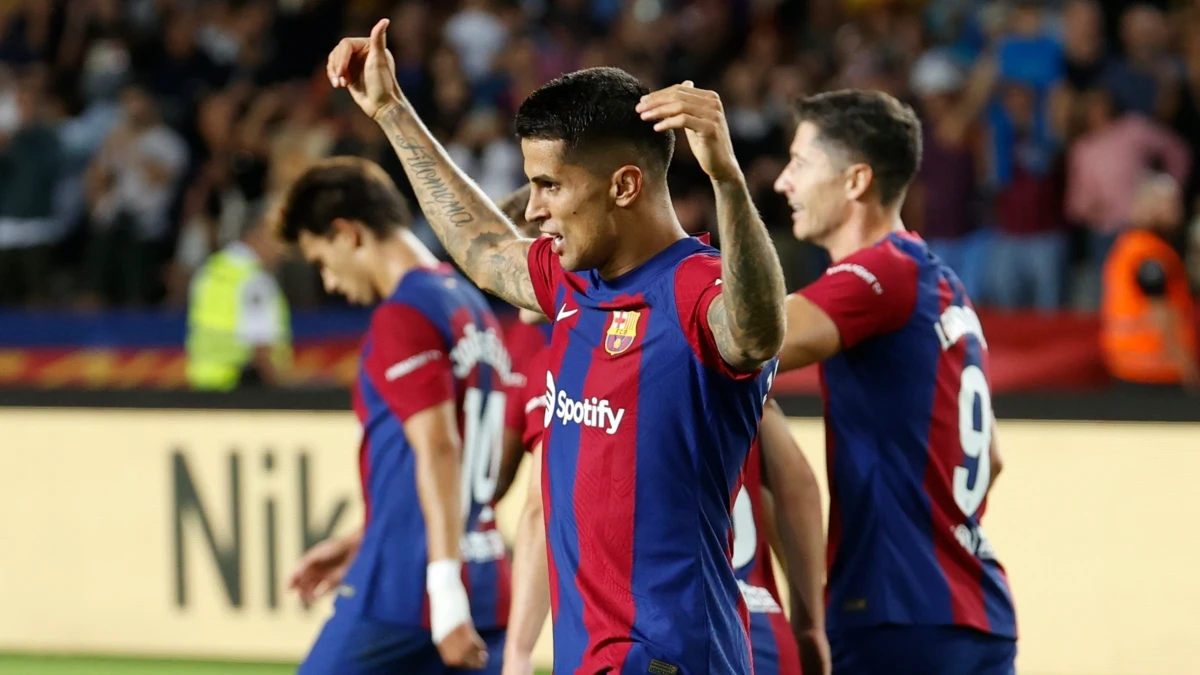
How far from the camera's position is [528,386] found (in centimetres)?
442

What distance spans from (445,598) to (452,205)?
1.22 meters

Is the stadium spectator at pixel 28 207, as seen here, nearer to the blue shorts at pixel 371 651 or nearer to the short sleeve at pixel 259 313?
the short sleeve at pixel 259 313

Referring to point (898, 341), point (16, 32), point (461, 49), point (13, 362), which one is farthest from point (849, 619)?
point (16, 32)

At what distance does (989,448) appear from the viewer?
4.13 m

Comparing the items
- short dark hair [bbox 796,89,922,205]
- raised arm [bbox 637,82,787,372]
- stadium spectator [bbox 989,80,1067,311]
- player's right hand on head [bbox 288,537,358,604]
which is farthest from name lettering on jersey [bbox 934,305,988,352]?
stadium spectator [bbox 989,80,1067,311]

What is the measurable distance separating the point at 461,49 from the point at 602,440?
11.0 metres

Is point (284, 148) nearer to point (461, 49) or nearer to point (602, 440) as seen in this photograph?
point (461, 49)

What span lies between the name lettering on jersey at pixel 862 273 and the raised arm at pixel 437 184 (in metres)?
0.79

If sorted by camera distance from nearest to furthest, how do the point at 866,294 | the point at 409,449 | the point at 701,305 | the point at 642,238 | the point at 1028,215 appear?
the point at 701,305 < the point at 642,238 < the point at 866,294 < the point at 409,449 < the point at 1028,215

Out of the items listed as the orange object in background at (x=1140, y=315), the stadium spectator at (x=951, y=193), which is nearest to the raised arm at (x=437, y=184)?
the orange object in background at (x=1140, y=315)

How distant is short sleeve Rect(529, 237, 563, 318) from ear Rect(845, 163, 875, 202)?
1028mm

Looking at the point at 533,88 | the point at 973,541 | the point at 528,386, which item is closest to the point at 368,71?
the point at 528,386

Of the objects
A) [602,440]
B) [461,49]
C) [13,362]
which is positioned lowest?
[13,362]

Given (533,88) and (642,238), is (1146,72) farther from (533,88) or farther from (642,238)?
(642,238)
